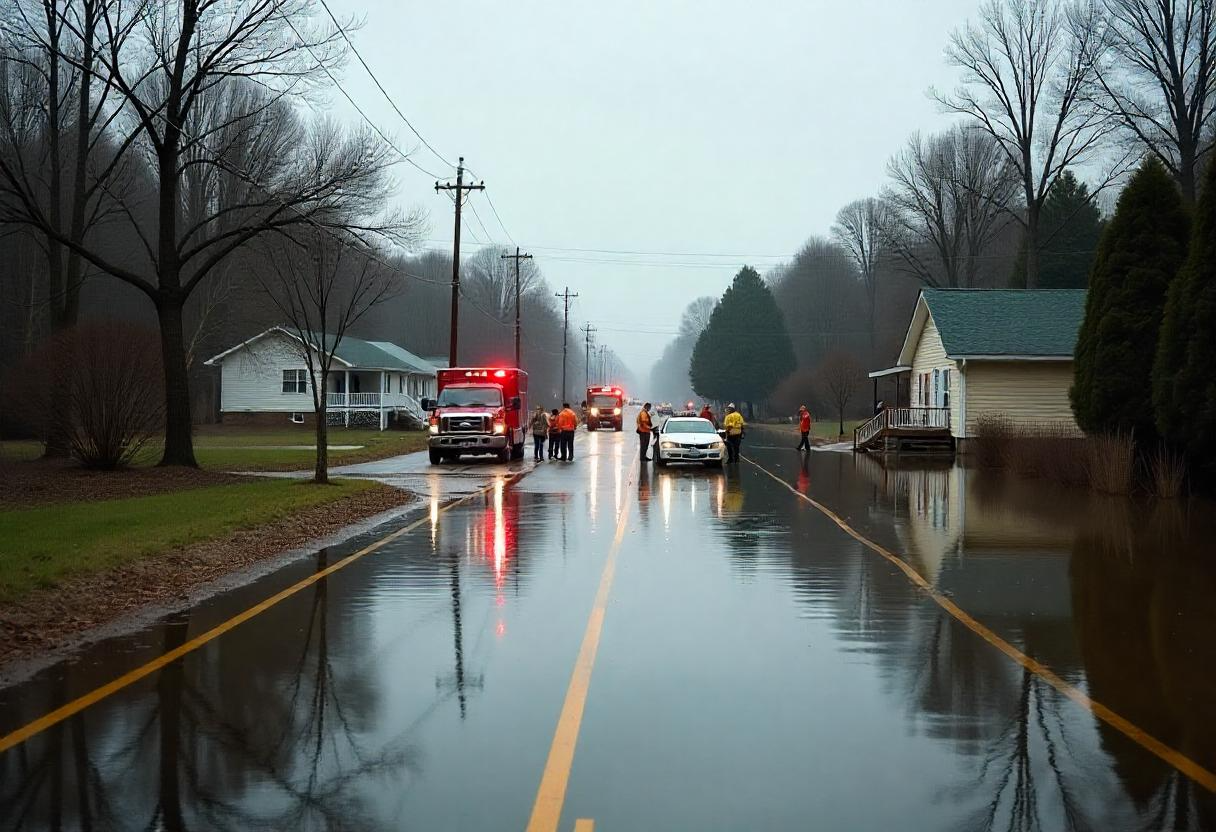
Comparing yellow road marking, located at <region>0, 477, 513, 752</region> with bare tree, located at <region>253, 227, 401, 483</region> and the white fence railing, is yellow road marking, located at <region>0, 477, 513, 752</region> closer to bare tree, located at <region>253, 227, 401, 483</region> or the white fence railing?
bare tree, located at <region>253, 227, 401, 483</region>

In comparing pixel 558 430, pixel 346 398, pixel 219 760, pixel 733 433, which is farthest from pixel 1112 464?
pixel 346 398

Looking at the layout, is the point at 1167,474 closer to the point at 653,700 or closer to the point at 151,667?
the point at 653,700

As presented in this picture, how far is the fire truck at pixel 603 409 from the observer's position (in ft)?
227

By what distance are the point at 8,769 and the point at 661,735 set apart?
11.0ft

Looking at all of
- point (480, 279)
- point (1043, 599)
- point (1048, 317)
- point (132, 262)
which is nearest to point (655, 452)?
point (1048, 317)

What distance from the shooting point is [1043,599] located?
1067 centimetres

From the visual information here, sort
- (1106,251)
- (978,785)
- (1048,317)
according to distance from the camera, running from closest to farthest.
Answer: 1. (978,785)
2. (1106,251)
3. (1048,317)

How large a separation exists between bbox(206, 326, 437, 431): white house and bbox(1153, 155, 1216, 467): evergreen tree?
45.7m

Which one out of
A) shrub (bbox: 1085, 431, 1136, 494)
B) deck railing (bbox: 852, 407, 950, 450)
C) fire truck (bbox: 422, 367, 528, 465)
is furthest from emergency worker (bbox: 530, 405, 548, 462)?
shrub (bbox: 1085, 431, 1136, 494)

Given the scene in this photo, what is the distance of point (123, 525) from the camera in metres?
15.1

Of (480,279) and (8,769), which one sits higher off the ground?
(480,279)

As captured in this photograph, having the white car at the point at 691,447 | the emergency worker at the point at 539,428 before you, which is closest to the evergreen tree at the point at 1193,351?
the white car at the point at 691,447

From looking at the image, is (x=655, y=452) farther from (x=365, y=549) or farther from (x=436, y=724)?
(x=436, y=724)

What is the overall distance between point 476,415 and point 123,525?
60.5ft
